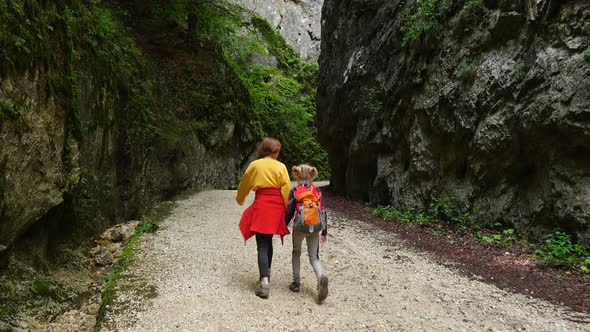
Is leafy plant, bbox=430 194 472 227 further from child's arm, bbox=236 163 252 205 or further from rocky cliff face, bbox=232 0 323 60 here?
rocky cliff face, bbox=232 0 323 60

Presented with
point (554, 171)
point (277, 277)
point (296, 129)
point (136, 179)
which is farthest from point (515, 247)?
point (296, 129)

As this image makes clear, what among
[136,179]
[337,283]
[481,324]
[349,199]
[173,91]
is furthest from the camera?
[349,199]

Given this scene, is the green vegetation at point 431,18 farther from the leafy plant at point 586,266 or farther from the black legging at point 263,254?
the black legging at point 263,254

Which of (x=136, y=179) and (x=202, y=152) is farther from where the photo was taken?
(x=202, y=152)

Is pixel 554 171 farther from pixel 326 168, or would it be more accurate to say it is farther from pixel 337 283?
pixel 326 168

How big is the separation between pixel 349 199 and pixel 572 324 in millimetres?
11355

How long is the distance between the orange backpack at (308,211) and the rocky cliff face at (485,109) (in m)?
4.37

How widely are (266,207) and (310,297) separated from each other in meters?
1.13

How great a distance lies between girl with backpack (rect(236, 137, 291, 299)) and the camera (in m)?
3.94

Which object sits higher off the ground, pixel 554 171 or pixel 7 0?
pixel 7 0

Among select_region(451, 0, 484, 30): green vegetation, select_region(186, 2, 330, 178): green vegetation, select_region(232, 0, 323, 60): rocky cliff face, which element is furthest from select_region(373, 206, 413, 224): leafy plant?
select_region(232, 0, 323, 60): rocky cliff face

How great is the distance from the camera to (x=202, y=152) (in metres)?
14.1

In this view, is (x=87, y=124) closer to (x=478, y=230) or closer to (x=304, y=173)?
(x=304, y=173)

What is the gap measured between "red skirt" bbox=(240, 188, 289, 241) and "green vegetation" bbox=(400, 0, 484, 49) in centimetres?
684
